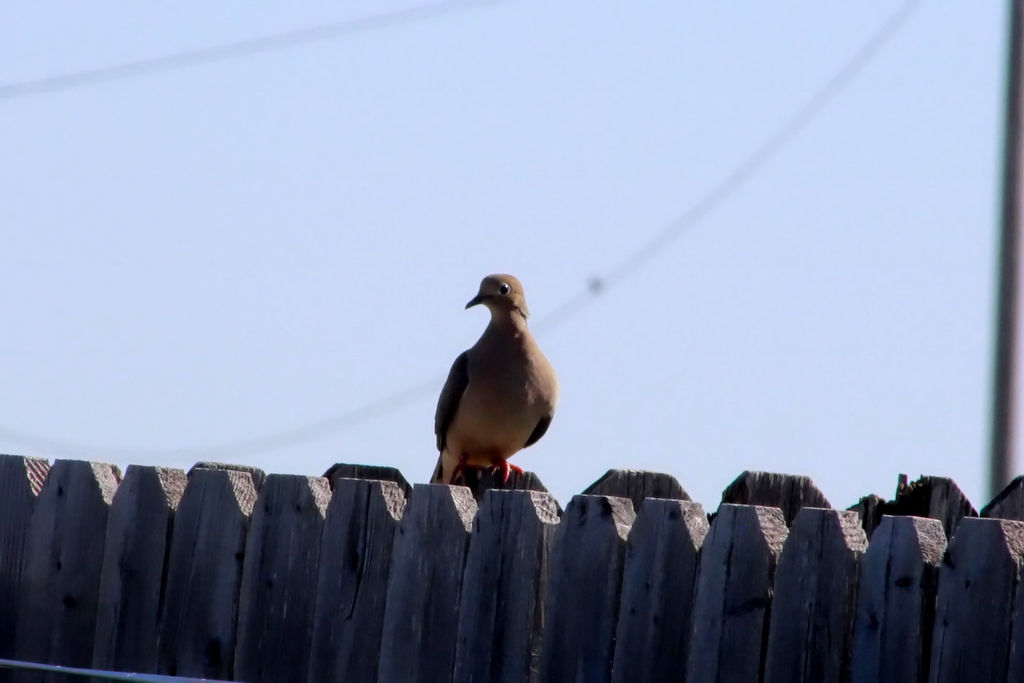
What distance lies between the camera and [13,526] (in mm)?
5840

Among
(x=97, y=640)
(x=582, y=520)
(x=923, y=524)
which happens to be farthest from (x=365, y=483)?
(x=923, y=524)

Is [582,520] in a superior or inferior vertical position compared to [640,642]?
superior

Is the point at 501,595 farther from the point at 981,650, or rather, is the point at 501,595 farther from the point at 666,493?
the point at 981,650

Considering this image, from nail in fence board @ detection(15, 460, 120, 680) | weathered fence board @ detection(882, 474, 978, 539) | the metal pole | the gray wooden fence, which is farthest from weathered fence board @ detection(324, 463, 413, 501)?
the metal pole

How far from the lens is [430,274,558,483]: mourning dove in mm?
8531

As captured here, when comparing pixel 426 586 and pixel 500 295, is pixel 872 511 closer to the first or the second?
pixel 426 586

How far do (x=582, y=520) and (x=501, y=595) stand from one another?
336mm

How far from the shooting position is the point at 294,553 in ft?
16.9

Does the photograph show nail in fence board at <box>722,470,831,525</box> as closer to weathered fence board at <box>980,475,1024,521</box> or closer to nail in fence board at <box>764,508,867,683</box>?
weathered fence board at <box>980,475,1024,521</box>

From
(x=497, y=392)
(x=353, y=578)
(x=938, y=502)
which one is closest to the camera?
(x=353, y=578)

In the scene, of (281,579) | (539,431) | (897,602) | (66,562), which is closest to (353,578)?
(281,579)

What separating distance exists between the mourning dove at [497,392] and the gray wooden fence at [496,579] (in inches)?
98.8

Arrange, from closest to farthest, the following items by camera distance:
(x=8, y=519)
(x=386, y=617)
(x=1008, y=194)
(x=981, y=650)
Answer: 1. (x=981, y=650)
2. (x=386, y=617)
3. (x=8, y=519)
4. (x=1008, y=194)

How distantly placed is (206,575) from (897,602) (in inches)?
89.4
